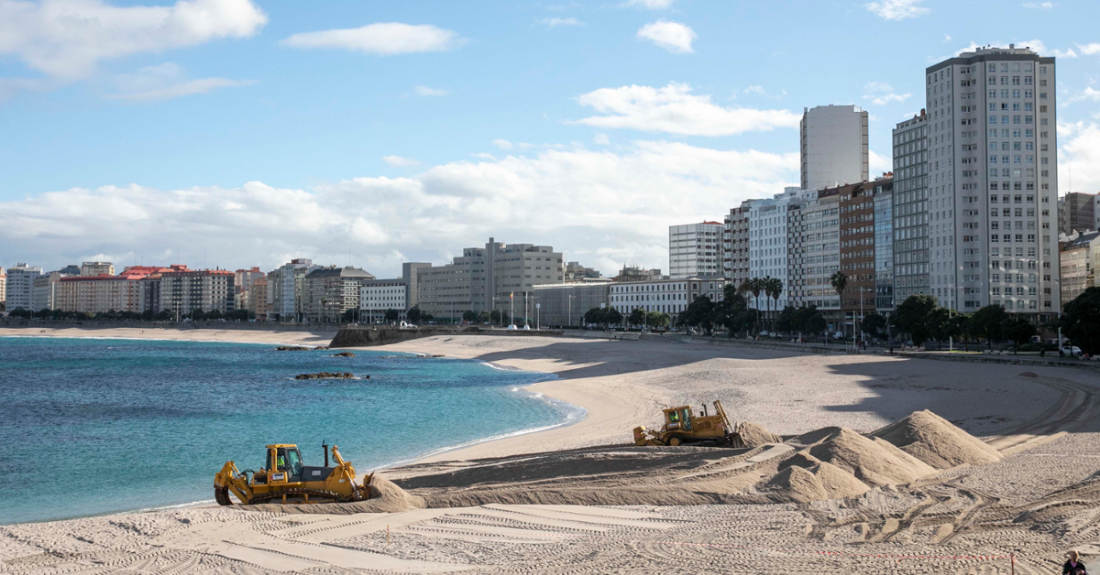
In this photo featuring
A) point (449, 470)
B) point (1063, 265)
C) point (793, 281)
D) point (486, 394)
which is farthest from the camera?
point (793, 281)

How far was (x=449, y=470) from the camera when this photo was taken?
28578 millimetres

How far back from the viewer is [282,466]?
73.1 ft

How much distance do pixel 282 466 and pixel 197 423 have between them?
27.9m

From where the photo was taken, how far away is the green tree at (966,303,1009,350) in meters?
84.8

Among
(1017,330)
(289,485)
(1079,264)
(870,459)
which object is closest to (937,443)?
(870,459)

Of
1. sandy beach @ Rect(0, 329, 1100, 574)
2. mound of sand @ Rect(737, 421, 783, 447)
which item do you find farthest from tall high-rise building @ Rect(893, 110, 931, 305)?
mound of sand @ Rect(737, 421, 783, 447)

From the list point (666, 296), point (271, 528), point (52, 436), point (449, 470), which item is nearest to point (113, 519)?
point (271, 528)

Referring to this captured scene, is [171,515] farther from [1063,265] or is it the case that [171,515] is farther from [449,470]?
[1063,265]

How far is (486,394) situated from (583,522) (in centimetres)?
4375

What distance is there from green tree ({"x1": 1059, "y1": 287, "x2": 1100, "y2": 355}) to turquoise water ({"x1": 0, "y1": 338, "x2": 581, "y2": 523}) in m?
40.0

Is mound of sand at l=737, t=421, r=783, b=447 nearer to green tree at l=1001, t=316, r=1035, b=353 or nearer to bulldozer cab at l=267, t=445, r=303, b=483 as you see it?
bulldozer cab at l=267, t=445, r=303, b=483

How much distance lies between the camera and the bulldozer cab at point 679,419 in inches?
1194

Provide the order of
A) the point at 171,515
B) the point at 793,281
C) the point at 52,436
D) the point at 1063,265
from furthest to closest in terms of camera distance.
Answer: the point at 793,281 < the point at 1063,265 < the point at 52,436 < the point at 171,515

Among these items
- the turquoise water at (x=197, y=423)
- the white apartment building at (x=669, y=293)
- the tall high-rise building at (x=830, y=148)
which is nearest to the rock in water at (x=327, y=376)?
the turquoise water at (x=197, y=423)
